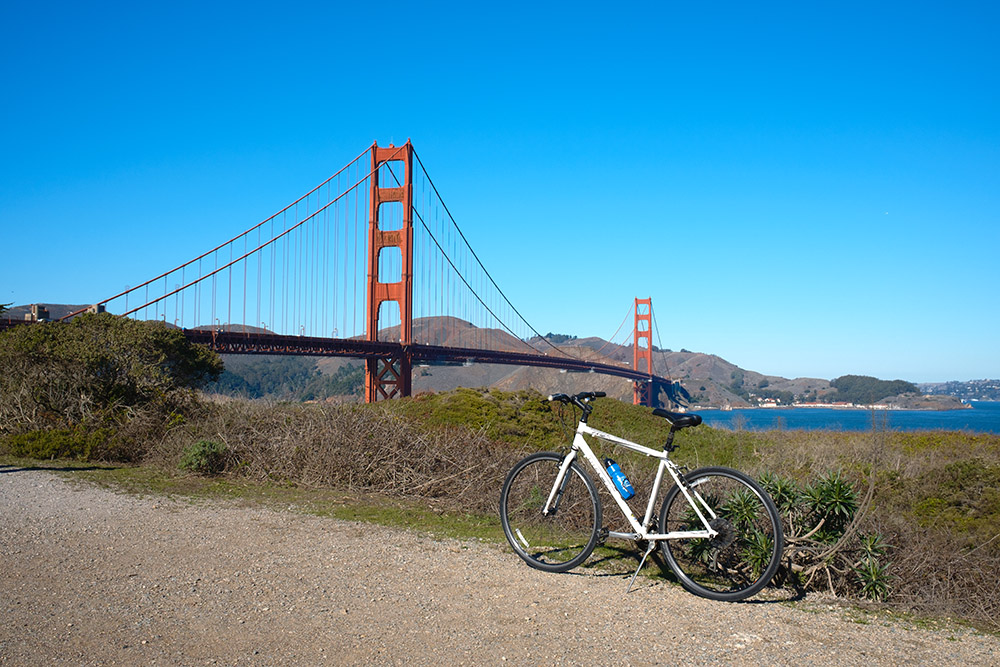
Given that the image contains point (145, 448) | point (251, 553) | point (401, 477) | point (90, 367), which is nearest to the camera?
point (251, 553)

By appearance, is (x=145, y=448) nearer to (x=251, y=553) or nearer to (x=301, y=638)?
(x=251, y=553)

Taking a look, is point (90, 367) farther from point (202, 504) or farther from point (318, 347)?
point (318, 347)

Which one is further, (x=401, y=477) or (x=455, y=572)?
(x=401, y=477)

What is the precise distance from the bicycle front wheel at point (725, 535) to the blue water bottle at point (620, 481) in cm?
26

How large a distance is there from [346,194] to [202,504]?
33605 mm

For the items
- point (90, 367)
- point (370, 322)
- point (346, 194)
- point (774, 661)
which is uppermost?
point (346, 194)

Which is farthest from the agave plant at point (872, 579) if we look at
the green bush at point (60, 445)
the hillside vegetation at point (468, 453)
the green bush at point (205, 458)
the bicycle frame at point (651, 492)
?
the green bush at point (60, 445)

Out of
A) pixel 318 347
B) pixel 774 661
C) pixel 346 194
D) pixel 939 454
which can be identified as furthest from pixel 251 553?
pixel 346 194

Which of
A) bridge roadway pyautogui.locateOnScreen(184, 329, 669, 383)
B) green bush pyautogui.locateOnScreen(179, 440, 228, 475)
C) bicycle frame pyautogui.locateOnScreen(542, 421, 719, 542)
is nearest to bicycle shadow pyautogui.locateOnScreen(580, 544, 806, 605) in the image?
bicycle frame pyautogui.locateOnScreen(542, 421, 719, 542)

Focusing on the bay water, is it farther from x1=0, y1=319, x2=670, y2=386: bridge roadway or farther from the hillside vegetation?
x1=0, y1=319, x2=670, y2=386: bridge roadway

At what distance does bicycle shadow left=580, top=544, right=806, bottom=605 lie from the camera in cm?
421

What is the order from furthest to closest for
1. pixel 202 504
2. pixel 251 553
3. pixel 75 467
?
pixel 75 467 < pixel 202 504 < pixel 251 553

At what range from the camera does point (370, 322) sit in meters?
33.4

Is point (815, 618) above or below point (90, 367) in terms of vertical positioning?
below
